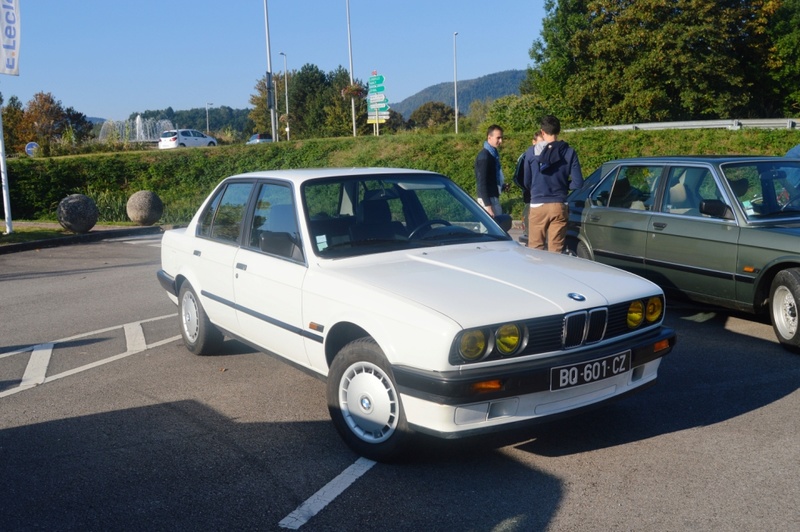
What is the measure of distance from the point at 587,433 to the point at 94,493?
111 inches

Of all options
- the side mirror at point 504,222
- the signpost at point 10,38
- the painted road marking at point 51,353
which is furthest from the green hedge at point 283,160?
the side mirror at point 504,222

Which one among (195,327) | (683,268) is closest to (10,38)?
(195,327)

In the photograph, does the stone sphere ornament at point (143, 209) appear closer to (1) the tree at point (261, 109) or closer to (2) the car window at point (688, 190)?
(2) the car window at point (688, 190)

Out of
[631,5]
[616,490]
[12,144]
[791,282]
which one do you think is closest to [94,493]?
[616,490]

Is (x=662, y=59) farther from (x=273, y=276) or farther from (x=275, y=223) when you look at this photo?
(x=273, y=276)

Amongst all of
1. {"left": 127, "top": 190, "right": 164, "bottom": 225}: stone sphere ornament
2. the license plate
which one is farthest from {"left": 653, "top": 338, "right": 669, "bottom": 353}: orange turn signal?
{"left": 127, "top": 190, "right": 164, "bottom": 225}: stone sphere ornament

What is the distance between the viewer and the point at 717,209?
7148mm

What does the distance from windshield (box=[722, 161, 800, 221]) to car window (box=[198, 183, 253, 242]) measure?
457cm

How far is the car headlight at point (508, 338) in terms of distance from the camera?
12.8 feet

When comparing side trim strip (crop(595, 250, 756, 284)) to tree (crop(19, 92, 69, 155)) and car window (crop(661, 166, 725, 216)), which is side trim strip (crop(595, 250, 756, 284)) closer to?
car window (crop(661, 166, 725, 216))

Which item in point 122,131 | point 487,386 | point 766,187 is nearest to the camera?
point 487,386

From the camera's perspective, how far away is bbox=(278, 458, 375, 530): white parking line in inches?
140

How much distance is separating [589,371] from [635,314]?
0.60 m

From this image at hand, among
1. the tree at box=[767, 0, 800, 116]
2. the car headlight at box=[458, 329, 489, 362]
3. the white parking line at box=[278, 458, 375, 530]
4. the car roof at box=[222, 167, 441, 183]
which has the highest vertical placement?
the tree at box=[767, 0, 800, 116]
